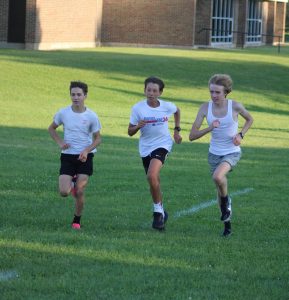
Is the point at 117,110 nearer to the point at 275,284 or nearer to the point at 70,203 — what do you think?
the point at 70,203

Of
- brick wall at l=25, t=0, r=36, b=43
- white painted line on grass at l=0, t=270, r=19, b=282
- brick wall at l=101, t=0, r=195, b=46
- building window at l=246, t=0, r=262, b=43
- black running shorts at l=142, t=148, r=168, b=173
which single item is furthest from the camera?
building window at l=246, t=0, r=262, b=43

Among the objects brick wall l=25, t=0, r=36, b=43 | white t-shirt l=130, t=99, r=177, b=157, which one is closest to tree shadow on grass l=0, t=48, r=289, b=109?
brick wall l=25, t=0, r=36, b=43

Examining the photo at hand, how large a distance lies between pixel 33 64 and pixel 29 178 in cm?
2797

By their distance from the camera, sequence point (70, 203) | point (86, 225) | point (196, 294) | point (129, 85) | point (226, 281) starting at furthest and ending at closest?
point (129, 85)
point (70, 203)
point (86, 225)
point (226, 281)
point (196, 294)

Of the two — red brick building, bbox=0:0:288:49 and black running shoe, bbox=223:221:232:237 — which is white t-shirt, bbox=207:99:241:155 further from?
red brick building, bbox=0:0:288:49

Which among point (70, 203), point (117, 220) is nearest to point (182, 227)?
point (117, 220)

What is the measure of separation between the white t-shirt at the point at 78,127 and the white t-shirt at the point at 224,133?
1.26 metres

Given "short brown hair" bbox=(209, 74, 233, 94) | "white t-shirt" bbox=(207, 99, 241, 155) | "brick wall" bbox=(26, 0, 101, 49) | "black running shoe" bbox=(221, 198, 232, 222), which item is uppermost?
"brick wall" bbox=(26, 0, 101, 49)

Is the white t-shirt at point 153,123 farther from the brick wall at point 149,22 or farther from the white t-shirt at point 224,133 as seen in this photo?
the brick wall at point 149,22

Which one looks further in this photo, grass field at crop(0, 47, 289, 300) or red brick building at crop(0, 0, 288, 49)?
red brick building at crop(0, 0, 288, 49)

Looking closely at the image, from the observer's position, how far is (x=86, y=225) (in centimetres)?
1135

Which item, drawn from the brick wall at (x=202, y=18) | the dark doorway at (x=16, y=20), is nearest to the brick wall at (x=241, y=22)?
the brick wall at (x=202, y=18)

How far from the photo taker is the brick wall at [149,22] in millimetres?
64000

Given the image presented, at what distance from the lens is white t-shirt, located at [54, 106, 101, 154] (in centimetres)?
1108
